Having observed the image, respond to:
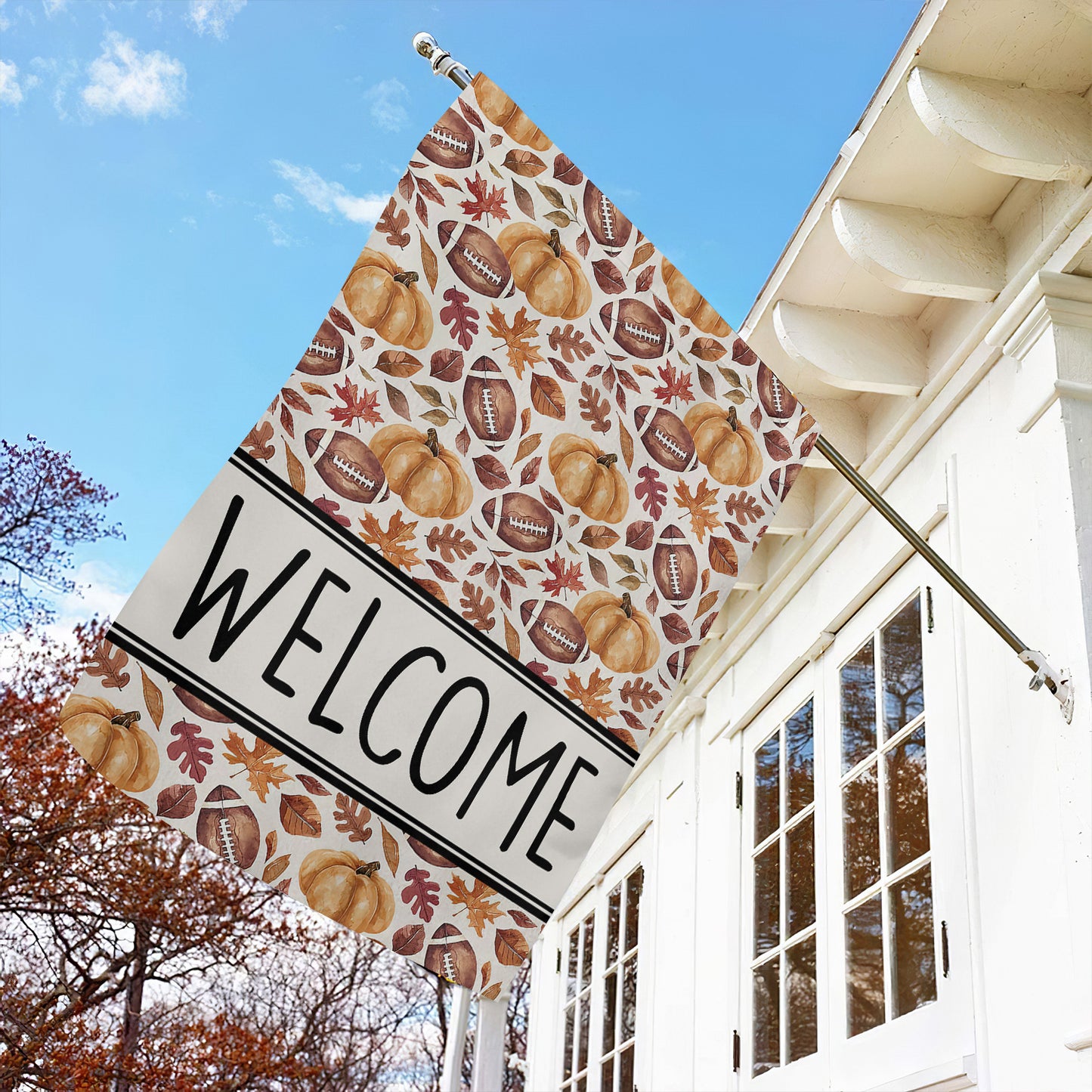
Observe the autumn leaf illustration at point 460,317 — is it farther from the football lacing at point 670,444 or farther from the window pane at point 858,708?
the window pane at point 858,708

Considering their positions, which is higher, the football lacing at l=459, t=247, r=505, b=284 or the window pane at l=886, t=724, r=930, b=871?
the football lacing at l=459, t=247, r=505, b=284

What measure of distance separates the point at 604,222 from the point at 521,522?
57 centimetres

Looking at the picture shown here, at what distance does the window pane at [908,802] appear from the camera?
2.68 metres

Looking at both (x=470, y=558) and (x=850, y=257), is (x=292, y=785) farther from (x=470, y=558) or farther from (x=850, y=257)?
(x=850, y=257)

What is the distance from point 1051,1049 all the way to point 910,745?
85cm

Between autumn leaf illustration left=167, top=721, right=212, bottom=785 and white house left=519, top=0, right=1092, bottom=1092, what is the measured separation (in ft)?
4.84

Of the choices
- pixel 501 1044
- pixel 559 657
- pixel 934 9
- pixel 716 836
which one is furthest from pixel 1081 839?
pixel 716 836

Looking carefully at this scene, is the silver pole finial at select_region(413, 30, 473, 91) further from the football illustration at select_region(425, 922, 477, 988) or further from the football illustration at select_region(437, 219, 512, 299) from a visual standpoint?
the football illustration at select_region(425, 922, 477, 988)

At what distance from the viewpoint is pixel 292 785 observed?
1.83 meters

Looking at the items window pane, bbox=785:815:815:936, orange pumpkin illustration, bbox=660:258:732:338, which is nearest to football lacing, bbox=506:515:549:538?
orange pumpkin illustration, bbox=660:258:732:338

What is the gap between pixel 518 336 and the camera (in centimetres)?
204

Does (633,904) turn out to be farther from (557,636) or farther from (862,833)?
(557,636)

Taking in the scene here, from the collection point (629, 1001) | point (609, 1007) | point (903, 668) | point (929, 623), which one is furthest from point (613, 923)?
point (929, 623)

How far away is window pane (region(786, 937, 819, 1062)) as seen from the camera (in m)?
3.08
